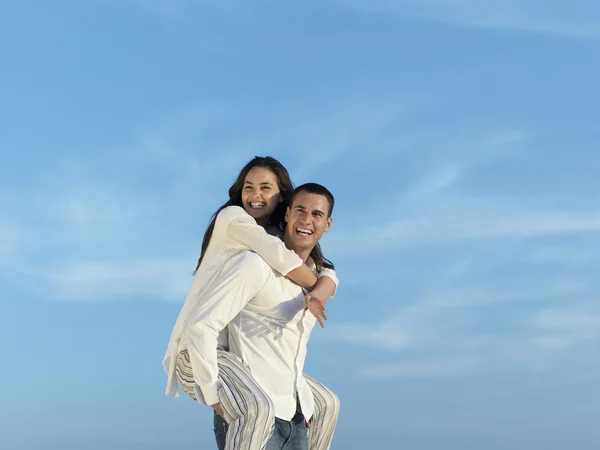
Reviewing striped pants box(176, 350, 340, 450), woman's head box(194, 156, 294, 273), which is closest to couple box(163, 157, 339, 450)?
striped pants box(176, 350, 340, 450)

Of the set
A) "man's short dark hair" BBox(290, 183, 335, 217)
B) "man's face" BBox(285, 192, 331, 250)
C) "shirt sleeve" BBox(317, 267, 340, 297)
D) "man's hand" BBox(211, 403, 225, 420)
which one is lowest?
"man's hand" BBox(211, 403, 225, 420)

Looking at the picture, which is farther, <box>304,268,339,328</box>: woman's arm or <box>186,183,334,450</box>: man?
<box>304,268,339,328</box>: woman's arm

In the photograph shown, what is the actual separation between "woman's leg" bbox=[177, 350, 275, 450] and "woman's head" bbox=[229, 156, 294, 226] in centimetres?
132

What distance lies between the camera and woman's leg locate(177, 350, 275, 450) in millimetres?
5172

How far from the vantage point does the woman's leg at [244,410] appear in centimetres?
517

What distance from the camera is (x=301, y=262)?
557 cm

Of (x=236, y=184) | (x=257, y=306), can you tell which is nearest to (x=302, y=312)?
(x=257, y=306)

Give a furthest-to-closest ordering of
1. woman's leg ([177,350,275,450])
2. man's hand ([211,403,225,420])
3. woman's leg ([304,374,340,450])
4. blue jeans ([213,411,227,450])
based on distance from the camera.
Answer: woman's leg ([304,374,340,450])
blue jeans ([213,411,227,450])
man's hand ([211,403,225,420])
woman's leg ([177,350,275,450])

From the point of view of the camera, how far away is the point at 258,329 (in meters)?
5.55

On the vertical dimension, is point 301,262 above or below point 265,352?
above

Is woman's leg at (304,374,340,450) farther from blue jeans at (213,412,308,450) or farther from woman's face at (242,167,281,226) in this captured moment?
woman's face at (242,167,281,226)

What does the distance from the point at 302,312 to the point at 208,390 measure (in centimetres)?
85

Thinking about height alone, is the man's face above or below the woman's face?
below

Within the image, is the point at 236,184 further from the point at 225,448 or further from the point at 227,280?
the point at 225,448
